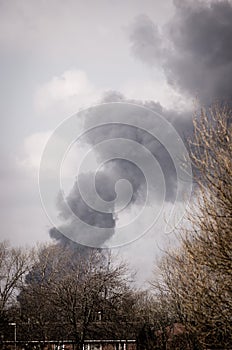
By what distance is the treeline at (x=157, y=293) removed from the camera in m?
10.7

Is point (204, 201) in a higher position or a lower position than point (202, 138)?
lower

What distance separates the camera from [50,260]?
55469mm

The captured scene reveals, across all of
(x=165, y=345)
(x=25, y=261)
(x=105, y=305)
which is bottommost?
(x=165, y=345)

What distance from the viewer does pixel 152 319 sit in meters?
38.8

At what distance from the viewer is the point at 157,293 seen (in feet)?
130

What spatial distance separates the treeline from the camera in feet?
35.2

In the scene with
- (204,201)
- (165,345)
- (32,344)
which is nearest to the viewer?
(204,201)

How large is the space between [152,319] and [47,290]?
1110 cm

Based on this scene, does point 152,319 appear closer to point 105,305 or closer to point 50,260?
point 105,305

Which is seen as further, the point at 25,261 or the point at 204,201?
the point at 25,261

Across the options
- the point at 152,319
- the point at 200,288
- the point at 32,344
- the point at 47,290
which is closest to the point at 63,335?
the point at 47,290

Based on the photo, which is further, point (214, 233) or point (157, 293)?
point (157, 293)

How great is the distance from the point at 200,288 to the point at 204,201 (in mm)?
1837

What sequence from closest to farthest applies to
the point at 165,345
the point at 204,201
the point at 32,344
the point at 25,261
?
the point at 204,201
the point at 165,345
the point at 32,344
the point at 25,261
